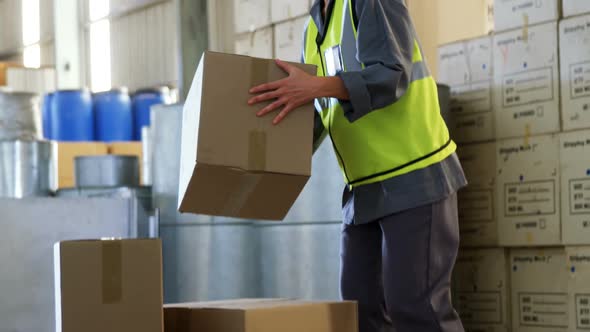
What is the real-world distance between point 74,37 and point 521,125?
12.2 meters

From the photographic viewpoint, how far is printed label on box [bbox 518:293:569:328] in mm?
3025

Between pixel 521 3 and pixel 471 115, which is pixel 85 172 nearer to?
pixel 471 115

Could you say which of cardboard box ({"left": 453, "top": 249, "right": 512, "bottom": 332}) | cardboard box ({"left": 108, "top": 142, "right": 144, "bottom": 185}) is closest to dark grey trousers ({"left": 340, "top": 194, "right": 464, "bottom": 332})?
cardboard box ({"left": 453, "top": 249, "right": 512, "bottom": 332})

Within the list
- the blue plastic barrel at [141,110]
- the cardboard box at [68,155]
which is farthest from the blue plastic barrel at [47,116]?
the cardboard box at [68,155]

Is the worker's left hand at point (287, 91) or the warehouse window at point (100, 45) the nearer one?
the worker's left hand at point (287, 91)

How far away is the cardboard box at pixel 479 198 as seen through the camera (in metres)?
3.27

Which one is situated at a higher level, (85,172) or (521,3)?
(521,3)

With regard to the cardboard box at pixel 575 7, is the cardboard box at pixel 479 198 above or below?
below

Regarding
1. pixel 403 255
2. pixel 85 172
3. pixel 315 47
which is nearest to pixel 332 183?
pixel 315 47

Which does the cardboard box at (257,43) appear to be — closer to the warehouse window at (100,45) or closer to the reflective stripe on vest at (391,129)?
the reflective stripe on vest at (391,129)

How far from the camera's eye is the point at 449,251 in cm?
215

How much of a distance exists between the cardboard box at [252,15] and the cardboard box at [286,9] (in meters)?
0.04

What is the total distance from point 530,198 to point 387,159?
112 centimetres

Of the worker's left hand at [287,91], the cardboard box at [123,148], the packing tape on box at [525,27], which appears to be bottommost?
the worker's left hand at [287,91]
